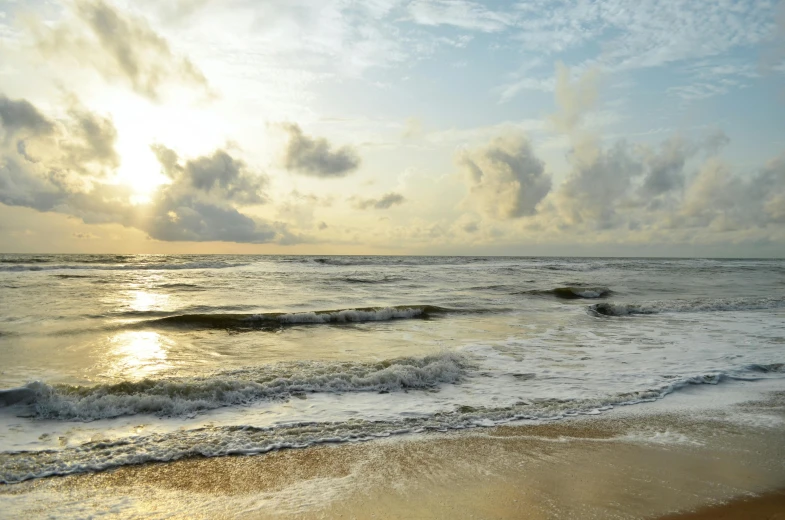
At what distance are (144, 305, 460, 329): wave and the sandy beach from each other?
10336 mm

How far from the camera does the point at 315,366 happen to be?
9453mm

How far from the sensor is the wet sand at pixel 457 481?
434 cm

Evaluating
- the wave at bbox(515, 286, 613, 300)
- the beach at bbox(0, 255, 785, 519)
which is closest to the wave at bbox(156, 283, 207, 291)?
the beach at bbox(0, 255, 785, 519)

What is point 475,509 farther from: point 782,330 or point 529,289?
point 529,289

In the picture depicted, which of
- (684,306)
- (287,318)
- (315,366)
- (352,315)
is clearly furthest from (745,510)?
(684,306)

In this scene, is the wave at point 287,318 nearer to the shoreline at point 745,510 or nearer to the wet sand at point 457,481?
the wet sand at point 457,481

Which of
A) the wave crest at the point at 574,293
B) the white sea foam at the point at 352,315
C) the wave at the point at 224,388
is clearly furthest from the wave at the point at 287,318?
the wave crest at the point at 574,293

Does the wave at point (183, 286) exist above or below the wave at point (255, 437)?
above

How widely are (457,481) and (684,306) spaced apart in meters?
19.4

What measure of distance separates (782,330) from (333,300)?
52.5 ft

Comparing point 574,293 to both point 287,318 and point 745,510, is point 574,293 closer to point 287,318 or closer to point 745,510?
point 287,318

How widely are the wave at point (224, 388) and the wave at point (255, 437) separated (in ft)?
1.39

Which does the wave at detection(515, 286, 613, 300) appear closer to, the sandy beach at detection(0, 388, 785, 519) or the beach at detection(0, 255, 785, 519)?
the beach at detection(0, 255, 785, 519)

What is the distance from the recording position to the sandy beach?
4324 mm
